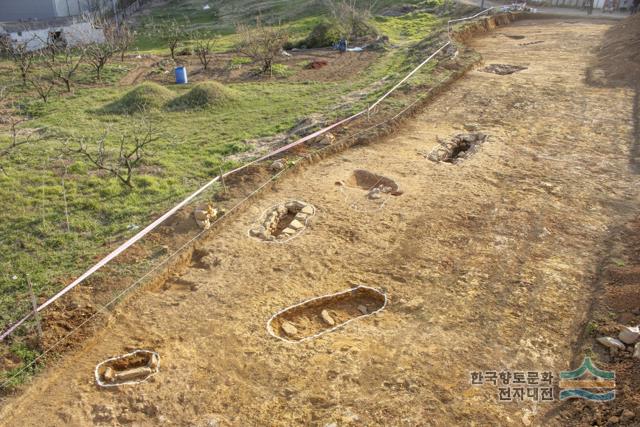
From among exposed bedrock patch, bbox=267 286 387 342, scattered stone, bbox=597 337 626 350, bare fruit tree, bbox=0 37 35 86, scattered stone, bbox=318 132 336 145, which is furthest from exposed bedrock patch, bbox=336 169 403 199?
bare fruit tree, bbox=0 37 35 86

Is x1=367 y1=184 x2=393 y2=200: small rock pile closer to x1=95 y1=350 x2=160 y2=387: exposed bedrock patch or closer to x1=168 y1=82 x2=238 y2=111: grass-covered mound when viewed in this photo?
x1=95 y1=350 x2=160 y2=387: exposed bedrock patch

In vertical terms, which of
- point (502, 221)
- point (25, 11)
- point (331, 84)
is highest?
point (25, 11)

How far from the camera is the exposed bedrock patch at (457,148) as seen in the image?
11.1 m

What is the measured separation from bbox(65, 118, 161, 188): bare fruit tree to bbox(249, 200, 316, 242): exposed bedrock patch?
3045 mm

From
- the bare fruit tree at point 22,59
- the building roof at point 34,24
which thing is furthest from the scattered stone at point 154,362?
the building roof at point 34,24

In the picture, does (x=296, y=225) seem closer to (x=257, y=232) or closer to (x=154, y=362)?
(x=257, y=232)

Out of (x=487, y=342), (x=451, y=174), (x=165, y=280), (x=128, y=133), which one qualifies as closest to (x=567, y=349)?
(x=487, y=342)

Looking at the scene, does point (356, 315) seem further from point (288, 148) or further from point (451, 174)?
point (288, 148)

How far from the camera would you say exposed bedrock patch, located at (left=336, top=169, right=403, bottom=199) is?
9.62 m

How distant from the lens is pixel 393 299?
273 inches

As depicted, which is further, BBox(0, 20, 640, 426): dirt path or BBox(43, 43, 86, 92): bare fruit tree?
BBox(43, 43, 86, 92): bare fruit tree

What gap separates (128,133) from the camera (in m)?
12.8

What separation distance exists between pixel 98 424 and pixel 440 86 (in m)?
13.1

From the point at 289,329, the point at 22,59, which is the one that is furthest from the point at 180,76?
the point at 289,329
